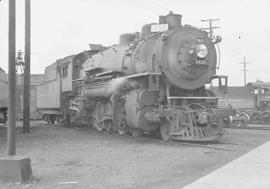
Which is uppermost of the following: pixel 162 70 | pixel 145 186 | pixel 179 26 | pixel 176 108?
pixel 179 26

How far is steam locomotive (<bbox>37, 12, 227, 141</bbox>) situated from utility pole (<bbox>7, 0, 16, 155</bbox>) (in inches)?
261

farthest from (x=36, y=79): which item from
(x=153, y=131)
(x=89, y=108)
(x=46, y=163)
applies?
(x=46, y=163)

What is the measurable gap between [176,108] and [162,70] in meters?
1.21

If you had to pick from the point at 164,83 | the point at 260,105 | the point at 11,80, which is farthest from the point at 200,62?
the point at 260,105

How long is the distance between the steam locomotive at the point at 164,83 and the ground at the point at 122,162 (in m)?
0.65

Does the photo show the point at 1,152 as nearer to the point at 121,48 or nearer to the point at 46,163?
the point at 46,163

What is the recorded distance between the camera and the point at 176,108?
14992mm

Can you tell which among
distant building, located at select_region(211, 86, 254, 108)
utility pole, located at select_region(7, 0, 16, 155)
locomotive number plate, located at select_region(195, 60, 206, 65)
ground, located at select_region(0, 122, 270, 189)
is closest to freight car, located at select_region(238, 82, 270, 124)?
distant building, located at select_region(211, 86, 254, 108)

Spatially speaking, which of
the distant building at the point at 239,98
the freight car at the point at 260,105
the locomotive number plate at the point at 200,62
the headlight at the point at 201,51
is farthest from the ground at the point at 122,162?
the distant building at the point at 239,98

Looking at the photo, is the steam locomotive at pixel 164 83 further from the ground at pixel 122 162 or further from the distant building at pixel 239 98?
the distant building at pixel 239 98

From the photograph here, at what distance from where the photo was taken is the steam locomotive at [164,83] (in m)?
14.6

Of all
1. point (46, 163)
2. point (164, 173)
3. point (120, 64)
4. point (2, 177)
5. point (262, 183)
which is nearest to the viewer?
point (262, 183)

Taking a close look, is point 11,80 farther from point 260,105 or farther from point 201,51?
point 260,105

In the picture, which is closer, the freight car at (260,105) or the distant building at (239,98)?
the freight car at (260,105)
